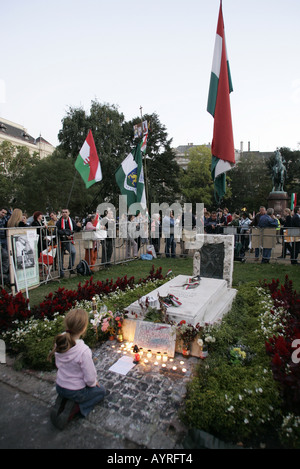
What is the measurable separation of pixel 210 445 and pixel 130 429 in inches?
31.9

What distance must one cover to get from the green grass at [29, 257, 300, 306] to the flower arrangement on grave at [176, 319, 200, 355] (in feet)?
12.7

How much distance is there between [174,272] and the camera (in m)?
9.37

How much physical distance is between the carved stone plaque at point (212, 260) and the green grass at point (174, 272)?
97 cm

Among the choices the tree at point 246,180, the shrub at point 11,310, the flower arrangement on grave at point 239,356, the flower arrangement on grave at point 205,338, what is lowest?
the flower arrangement on grave at point 239,356

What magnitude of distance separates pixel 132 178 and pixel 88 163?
1663 mm

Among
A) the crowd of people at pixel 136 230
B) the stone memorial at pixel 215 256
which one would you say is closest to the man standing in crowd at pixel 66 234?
the crowd of people at pixel 136 230

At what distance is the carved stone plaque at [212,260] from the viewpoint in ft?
23.5

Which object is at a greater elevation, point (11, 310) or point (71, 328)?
point (71, 328)

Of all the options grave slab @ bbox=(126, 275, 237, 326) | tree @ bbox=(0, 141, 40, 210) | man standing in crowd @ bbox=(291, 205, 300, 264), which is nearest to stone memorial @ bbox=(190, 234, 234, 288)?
grave slab @ bbox=(126, 275, 237, 326)

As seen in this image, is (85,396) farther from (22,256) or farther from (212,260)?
(212,260)

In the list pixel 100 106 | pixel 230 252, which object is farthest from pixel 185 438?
pixel 100 106

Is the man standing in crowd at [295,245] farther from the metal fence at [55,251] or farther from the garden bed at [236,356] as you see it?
the garden bed at [236,356]

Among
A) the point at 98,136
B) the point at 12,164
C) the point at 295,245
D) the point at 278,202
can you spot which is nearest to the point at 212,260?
the point at 295,245
